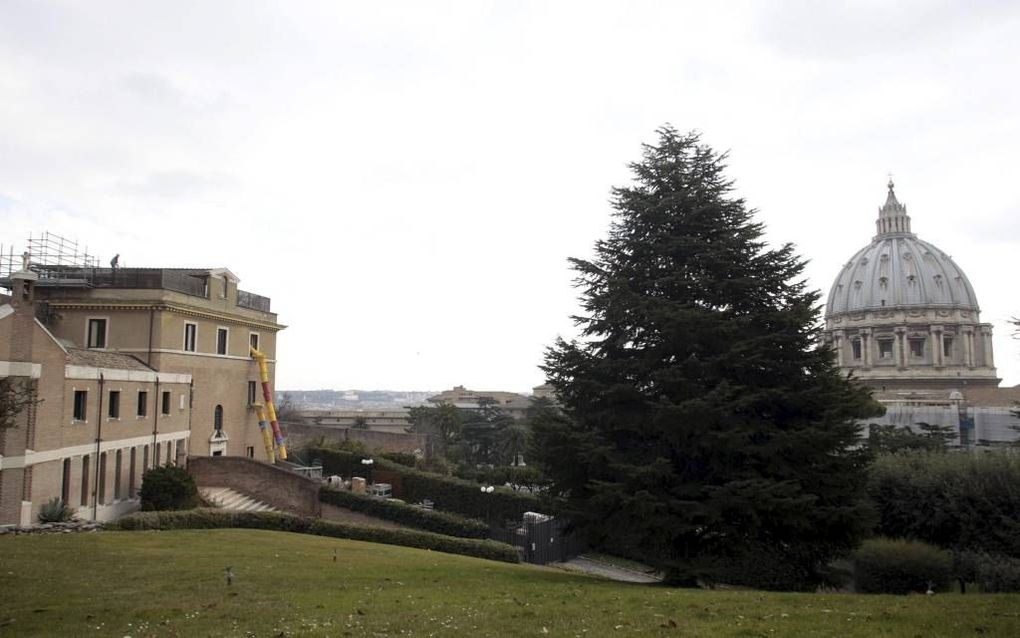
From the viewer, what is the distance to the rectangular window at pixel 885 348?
10506cm

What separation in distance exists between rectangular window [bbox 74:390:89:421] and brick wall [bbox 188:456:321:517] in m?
8.49

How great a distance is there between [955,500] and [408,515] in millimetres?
20044

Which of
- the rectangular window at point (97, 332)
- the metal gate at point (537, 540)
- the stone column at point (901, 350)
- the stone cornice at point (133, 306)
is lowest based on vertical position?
the metal gate at point (537, 540)

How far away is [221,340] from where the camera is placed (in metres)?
36.9

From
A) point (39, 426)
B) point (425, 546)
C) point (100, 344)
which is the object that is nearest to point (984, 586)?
point (425, 546)

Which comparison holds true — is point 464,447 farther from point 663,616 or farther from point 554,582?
point 663,616

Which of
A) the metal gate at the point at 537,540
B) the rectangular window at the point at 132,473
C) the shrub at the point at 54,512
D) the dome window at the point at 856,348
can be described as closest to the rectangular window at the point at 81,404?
the shrub at the point at 54,512

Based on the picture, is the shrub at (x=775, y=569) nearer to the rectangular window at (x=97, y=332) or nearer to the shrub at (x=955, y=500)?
the shrub at (x=955, y=500)

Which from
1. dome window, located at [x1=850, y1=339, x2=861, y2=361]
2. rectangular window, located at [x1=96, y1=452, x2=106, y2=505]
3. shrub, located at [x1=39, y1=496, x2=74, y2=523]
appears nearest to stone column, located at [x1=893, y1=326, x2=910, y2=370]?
dome window, located at [x1=850, y1=339, x2=861, y2=361]

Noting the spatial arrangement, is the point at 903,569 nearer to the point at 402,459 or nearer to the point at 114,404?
the point at 114,404

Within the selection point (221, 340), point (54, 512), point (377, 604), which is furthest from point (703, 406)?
point (221, 340)

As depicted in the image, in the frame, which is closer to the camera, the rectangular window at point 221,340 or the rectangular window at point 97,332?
the rectangular window at point 97,332

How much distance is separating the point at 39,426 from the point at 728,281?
2038 cm

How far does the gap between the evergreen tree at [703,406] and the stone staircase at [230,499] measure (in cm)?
1723
